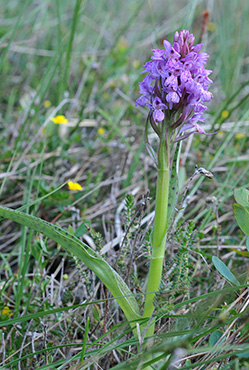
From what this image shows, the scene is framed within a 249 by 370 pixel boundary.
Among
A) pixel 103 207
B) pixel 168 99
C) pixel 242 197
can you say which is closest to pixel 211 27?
pixel 103 207

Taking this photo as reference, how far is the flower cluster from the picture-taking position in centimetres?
113

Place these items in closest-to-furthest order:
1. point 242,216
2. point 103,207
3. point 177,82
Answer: point 177,82 < point 242,216 < point 103,207

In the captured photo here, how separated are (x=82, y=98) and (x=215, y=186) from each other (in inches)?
59.8

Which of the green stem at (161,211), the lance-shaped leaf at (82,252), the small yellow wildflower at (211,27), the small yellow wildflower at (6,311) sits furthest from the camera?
the small yellow wildflower at (211,27)

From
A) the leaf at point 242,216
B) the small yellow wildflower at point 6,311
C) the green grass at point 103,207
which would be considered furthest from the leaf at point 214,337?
the small yellow wildflower at point 6,311

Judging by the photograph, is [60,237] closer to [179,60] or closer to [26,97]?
[179,60]

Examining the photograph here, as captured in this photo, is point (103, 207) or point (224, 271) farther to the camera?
point (103, 207)

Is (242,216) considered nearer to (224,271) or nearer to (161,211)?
(224,271)

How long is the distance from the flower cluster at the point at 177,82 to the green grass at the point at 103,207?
40 centimetres

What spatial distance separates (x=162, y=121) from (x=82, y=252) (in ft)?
1.66

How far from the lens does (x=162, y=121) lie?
3.96 ft

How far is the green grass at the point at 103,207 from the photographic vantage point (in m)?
1.23

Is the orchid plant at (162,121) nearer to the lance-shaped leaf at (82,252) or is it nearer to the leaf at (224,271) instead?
the lance-shaped leaf at (82,252)

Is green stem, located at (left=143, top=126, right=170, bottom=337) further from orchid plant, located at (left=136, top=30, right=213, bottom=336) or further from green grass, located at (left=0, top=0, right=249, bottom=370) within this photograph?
green grass, located at (left=0, top=0, right=249, bottom=370)
